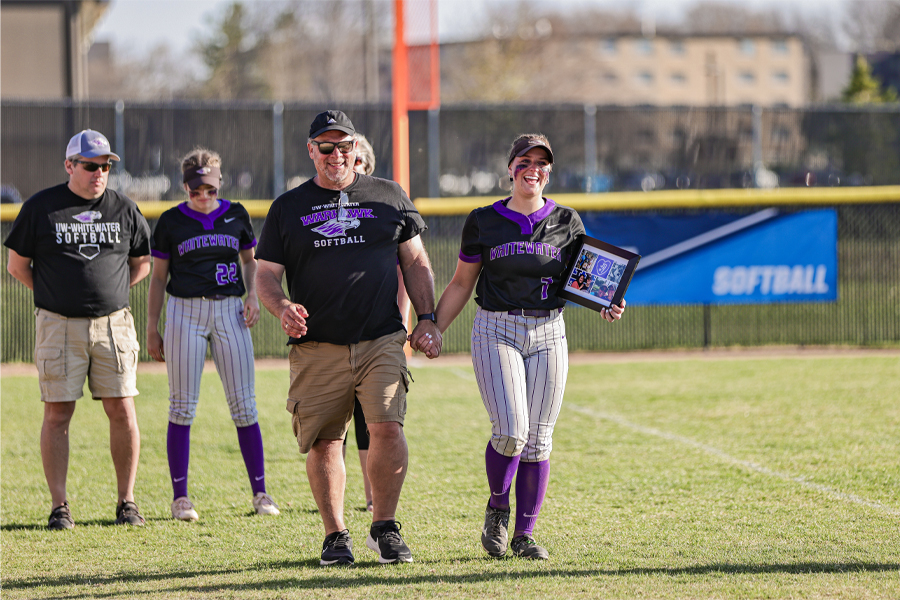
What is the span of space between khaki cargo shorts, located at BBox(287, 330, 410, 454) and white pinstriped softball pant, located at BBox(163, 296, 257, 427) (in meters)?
1.25

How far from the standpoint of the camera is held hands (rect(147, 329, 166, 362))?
565 centimetres

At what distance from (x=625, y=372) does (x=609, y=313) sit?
6.51 metres

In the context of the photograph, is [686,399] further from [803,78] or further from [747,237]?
[803,78]

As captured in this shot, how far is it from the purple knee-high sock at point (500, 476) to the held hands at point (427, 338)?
544mm

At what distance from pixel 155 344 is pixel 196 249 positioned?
2.00 feet

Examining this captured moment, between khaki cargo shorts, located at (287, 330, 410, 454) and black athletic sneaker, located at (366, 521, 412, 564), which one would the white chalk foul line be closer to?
black athletic sneaker, located at (366, 521, 412, 564)

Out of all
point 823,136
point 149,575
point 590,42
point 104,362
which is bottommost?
point 149,575

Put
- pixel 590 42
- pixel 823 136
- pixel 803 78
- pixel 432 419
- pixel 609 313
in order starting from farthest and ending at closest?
pixel 803 78 < pixel 590 42 < pixel 823 136 < pixel 432 419 < pixel 609 313

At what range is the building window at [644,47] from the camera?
8138 centimetres

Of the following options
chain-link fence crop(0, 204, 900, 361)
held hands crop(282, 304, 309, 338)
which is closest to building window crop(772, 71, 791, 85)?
chain-link fence crop(0, 204, 900, 361)

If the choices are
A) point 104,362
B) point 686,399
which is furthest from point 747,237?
point 104,362

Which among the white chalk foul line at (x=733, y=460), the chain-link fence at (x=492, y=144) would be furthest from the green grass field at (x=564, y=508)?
the chain-link fence at (x=492, y=144)

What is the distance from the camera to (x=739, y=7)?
79.7m

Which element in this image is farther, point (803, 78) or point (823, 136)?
point (803, 78)
